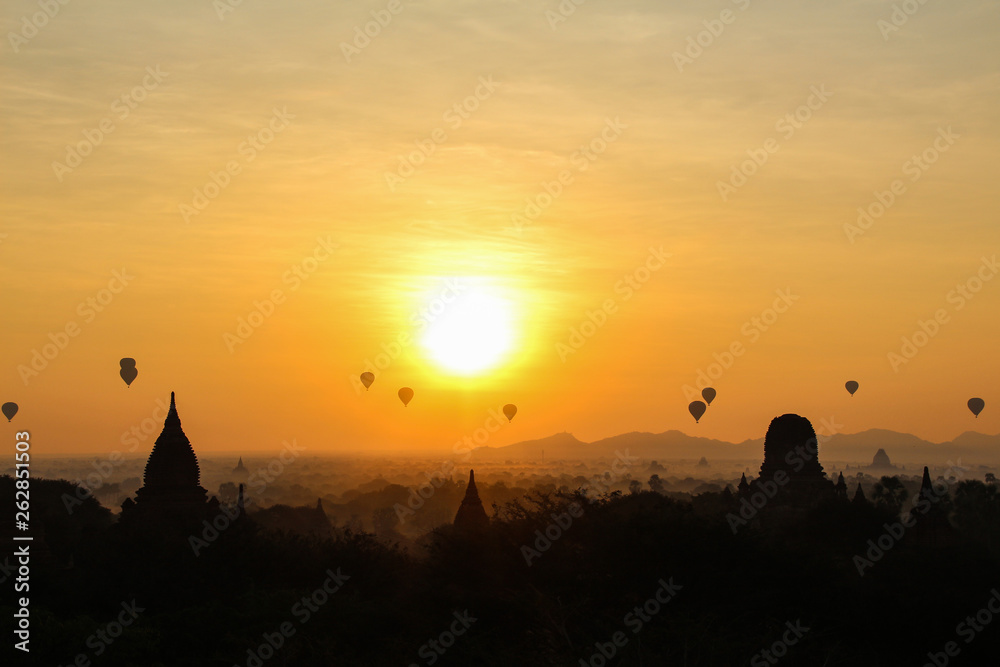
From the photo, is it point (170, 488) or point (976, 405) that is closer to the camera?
point (170, 488)

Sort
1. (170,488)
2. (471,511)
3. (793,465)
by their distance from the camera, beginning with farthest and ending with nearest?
(793,465) < (471,511) < (170,488)

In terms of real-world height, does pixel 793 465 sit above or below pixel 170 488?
below

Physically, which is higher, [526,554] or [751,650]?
[526,554]

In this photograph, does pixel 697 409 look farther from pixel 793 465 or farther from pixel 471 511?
pixel 471 511

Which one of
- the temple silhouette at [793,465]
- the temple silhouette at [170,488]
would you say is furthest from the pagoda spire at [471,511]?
the temple silhouette at [793,465]

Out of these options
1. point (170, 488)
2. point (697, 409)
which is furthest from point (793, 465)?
point (170, 488)

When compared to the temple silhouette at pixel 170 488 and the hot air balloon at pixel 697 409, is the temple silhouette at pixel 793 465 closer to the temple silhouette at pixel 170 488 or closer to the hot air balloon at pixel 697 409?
the hot air balloon at pixel 697 409

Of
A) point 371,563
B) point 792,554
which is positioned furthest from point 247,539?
point 792,554

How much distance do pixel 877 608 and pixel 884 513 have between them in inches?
1608

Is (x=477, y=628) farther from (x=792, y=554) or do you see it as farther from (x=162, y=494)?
(x=162, y=494)

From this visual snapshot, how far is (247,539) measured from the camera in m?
48.1

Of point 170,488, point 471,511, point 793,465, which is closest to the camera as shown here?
point 170,488

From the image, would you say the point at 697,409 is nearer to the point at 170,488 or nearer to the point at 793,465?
the point at 793,465

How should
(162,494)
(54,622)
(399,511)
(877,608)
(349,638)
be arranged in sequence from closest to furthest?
(54,622) < (349,638) < (877,608) < (162,494) < (399,511)
